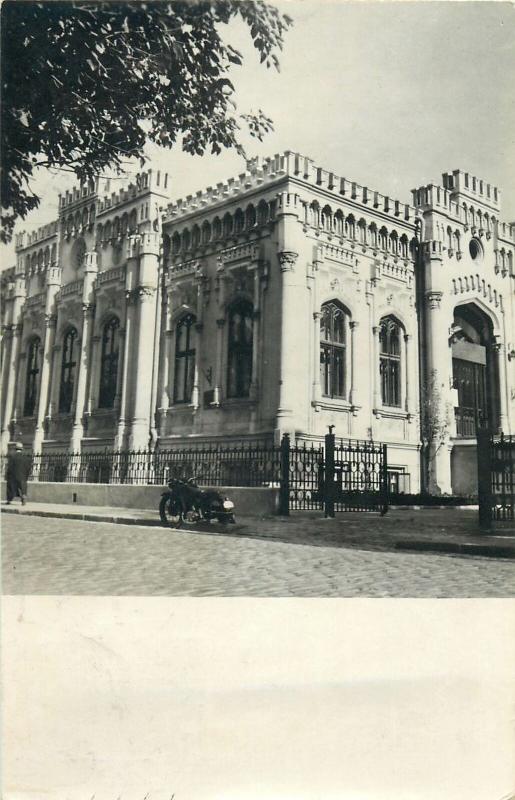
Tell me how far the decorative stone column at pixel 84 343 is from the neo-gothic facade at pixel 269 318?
0.02 metres

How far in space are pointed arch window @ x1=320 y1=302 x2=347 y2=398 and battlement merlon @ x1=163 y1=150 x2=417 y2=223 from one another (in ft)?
9.45

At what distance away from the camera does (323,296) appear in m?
10.6

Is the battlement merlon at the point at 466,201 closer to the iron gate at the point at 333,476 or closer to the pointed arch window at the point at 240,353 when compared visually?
the pointed arch window at the point at 240,353

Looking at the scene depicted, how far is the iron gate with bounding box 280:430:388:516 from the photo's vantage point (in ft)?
24.2

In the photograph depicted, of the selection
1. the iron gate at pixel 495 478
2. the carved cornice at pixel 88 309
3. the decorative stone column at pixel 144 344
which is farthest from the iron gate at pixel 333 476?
the carved cornice at pixel 88 309

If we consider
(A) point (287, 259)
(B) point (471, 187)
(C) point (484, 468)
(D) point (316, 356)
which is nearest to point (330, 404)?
(D) point (316, 356)

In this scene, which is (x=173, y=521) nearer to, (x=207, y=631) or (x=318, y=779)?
(x=207, y=631)

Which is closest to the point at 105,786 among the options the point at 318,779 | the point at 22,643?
the point at 22,643

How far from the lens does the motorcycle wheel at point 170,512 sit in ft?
17.5

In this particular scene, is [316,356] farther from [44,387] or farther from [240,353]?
A: [44,387]

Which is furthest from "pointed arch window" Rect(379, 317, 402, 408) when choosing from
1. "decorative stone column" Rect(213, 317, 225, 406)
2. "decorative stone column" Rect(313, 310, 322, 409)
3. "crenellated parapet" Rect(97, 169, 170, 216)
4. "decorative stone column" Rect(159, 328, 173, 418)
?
"crenellated parapet" Rect(97, 169, 170, 216)

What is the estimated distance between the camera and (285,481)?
7.60m

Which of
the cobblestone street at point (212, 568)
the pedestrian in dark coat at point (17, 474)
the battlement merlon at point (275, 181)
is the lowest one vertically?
the cobblestone street at point (212, 568)

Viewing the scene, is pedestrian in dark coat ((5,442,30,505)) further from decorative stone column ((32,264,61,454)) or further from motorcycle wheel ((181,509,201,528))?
motorcycle wheel ((181,509,201,528))
